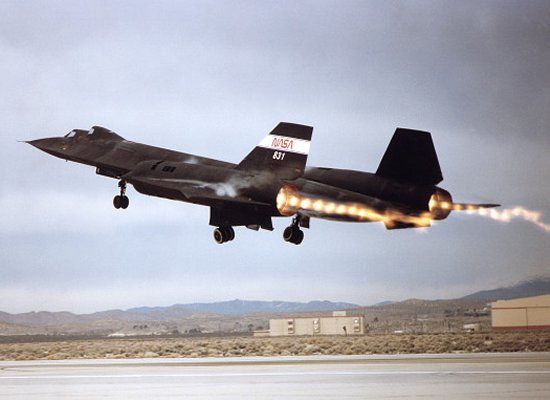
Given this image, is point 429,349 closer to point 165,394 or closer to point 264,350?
point 264,350

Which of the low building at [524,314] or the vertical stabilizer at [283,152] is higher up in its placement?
the vertical stabilizer at [283,152]

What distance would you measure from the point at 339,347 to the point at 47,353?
31.8 meters

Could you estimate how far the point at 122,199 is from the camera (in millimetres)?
54500

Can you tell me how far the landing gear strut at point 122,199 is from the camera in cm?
5425

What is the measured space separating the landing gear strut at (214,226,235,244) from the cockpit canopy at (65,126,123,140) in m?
11.5

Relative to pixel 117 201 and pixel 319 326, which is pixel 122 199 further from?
pixel 319 326

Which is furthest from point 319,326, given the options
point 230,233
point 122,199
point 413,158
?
point 413,158

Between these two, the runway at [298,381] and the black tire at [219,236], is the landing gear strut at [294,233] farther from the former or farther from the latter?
the runway at [298,381]

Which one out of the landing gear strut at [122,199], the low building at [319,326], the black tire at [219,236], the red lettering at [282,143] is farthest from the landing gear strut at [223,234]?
the low building at [319,326]

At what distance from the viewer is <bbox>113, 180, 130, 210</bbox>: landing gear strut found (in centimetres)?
5425

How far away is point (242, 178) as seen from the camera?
152 feet

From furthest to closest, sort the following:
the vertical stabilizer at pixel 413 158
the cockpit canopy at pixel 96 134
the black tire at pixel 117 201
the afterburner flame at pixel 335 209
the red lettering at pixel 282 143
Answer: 1. the cockpit canopy at pixel 96 134
2. the black tire at pixel 117 201
3. the red lettering at pixel 282 143
4. the afterburner flame at pixel 335 209
5. the vertical stabilizer at pixel 413 158

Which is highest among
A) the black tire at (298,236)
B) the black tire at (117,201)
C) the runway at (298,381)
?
the black tire at (117,201)

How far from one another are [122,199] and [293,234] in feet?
41.1
